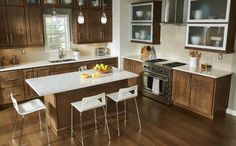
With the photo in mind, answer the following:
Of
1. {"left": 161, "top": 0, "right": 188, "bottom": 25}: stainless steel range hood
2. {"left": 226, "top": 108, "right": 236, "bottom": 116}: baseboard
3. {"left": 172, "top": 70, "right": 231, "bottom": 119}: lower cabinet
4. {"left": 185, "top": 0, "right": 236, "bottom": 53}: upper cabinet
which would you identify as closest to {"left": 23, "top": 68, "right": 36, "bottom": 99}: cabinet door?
{"left": 172, "top": 70, "right": 231, "bottom": 119}: lower cabinet

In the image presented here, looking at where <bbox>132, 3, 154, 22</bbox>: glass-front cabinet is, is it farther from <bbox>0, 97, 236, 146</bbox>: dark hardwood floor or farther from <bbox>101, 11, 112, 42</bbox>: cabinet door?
<bbox>0, 97, 236, 146</bbox>: dark hardwood floor

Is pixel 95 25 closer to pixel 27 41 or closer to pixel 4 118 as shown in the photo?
pixel 27 41

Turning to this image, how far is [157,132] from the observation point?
3486mm

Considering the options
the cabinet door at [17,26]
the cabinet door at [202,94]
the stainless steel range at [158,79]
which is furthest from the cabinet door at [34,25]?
the cabinet door at [202,94]

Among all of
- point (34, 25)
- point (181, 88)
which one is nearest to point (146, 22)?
point (181, 88)

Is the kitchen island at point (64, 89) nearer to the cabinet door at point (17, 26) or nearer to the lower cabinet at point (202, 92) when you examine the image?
the lower cabinet at point (202, 92)

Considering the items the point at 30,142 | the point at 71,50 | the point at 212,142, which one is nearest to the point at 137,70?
the point at 71,50

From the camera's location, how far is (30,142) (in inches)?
126

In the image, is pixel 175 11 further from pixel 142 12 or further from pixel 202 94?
pixel 202 94

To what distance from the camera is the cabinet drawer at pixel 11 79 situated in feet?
14.3

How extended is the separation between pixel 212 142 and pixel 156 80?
1899 millimetres

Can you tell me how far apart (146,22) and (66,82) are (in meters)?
2.76

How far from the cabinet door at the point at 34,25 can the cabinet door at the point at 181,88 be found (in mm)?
3109

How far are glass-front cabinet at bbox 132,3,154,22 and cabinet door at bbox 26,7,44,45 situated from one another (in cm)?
231
